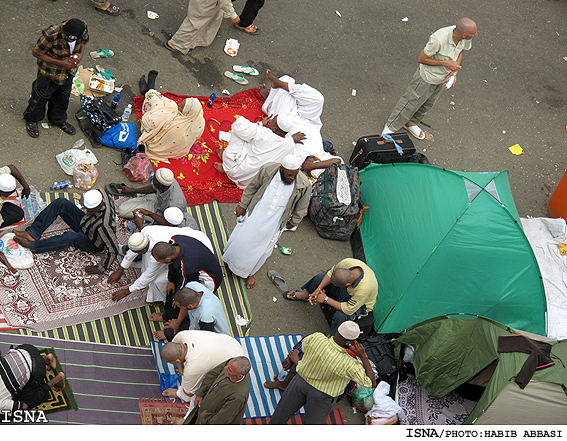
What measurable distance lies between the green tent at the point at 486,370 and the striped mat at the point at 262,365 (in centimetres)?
120

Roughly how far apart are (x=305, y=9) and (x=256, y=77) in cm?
185

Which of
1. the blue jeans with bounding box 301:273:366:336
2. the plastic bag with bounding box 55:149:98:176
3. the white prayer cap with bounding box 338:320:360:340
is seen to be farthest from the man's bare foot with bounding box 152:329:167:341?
the plastic bag with bounding box 55:149:98:176

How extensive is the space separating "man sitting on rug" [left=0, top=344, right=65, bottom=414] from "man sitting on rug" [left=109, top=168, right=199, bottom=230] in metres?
1.69

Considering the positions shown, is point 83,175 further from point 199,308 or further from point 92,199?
point 199,308

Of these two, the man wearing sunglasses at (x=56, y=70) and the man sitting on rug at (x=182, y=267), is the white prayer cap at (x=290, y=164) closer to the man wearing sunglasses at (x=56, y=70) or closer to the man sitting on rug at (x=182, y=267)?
the man sitting on rug at (x=182, y=267)

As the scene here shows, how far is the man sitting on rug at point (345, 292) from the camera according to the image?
18.2ft

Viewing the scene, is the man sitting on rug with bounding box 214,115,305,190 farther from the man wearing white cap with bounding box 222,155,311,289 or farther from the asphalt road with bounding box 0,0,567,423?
the man wearing white cap with bounding box 222,155,311,289

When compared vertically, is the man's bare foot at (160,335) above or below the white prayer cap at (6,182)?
below

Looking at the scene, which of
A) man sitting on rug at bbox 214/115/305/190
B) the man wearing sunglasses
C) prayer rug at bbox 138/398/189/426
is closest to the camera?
prayer rug at bbox 138/398/189/426

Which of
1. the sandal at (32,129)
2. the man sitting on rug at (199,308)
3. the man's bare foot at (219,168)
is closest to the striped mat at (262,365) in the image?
the man sitting on rug at (199,308)

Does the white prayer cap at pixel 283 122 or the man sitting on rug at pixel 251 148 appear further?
the white prayer cap at pixel 283 122

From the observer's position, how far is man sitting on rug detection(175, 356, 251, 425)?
4332 mm

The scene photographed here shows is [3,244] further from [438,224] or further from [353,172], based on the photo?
[438,224]

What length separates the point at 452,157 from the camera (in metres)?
8.48
